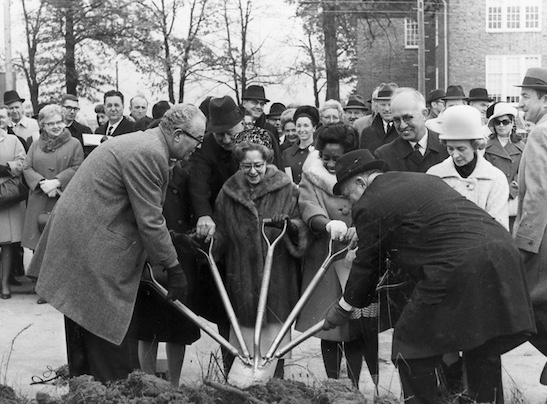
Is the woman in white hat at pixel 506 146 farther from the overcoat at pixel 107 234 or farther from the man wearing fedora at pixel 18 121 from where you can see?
the man wearing fedora at pixel 18 121

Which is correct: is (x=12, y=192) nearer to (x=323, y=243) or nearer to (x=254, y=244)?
(x=254, y=244)

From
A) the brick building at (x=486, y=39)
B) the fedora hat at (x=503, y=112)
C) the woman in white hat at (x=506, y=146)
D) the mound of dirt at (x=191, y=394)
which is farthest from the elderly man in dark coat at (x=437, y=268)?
the brick building at (x=486, y=39)

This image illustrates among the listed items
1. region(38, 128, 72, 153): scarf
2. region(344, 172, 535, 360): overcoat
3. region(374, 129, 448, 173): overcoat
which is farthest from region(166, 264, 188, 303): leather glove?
region(38, 128, 72, 153): scarf

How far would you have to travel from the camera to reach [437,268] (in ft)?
15.6

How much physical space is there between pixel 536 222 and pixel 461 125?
77 centimetres

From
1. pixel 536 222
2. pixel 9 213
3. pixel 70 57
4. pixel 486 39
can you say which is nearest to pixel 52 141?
pixel 9 213

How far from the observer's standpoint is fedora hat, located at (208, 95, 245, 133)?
6.56 meters

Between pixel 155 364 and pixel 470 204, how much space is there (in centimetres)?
279

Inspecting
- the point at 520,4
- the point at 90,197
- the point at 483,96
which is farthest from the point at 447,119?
the point at 520,4

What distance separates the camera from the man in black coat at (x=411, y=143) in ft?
22.5

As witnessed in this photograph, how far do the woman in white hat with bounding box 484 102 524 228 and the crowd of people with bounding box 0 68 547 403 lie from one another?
97.5 inches

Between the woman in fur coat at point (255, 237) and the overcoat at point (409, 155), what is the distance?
0.89 metres

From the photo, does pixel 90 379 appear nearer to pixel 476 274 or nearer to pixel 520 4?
pixel 476 274

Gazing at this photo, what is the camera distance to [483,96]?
41.3 feet
